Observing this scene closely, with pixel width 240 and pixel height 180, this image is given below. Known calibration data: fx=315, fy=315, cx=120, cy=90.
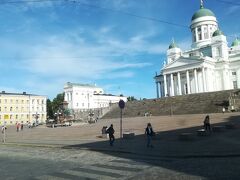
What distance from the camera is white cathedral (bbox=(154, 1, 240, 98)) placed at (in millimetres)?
92000

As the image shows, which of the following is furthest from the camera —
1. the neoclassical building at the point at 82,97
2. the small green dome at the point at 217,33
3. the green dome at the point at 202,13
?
the neoclassical building at the point at 82,97

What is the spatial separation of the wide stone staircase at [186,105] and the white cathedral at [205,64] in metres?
23.5

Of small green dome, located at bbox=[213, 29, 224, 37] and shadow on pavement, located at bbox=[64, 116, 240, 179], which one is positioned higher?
small green dome, located at bbox=[213, 29, 224, 37]

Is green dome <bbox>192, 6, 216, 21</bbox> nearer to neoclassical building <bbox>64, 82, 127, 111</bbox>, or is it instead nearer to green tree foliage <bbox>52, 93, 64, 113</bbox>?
neoclassical building <bbox>64, 82, 127, 111</bbox>

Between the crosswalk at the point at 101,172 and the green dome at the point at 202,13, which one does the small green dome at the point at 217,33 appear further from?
the crosswalk at the point at 101,172

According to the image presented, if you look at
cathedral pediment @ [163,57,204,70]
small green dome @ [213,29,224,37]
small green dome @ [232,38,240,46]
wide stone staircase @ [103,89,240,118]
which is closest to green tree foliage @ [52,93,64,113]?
cathedral pediment @ [163,57,204,70]

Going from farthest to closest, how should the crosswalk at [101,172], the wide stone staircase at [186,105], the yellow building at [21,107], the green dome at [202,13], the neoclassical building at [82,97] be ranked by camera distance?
the neoclassical building at [82,97], the yellow building at [21,107], the green dome at [202,13], the wide stone staircase at [186,105], the crosswalk at [101,172]

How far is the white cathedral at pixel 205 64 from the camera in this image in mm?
92000

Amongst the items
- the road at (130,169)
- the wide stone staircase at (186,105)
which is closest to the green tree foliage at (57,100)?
the wide stone staircase at (186,105)

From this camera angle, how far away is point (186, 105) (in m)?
63.9

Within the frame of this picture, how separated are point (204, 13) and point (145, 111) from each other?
49.7 metres

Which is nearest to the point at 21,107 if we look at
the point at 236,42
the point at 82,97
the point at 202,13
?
the point at 82,97

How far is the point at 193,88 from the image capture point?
95.1 m

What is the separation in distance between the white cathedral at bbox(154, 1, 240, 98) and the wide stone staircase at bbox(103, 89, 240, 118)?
23532 millimetres
